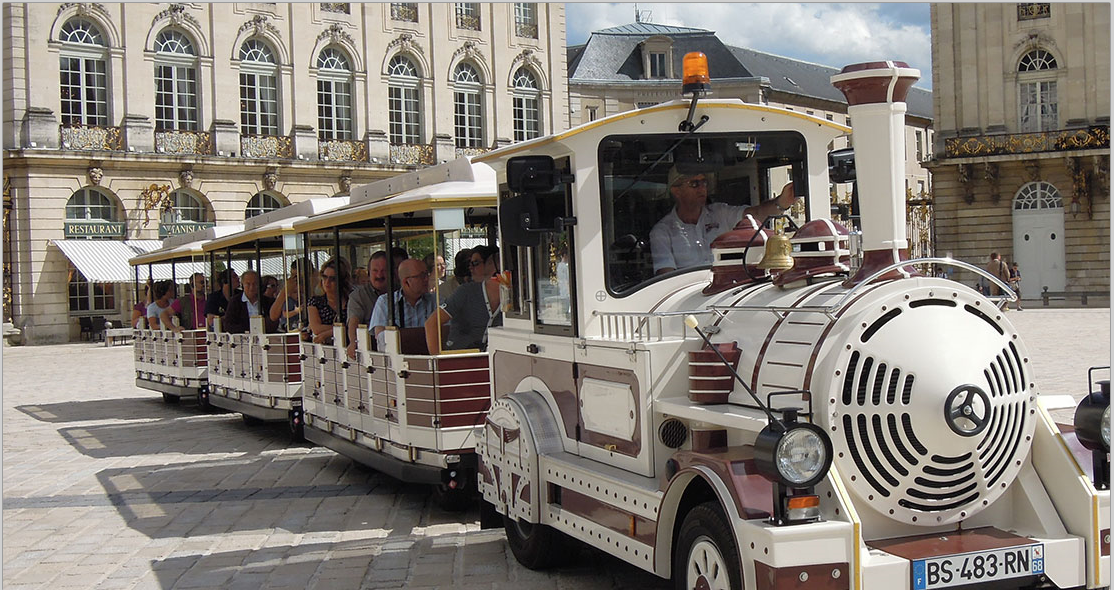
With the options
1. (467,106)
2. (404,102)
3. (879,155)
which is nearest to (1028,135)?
(467,106)

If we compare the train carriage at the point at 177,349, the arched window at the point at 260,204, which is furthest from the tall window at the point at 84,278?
the train carriage at the point at 177,349

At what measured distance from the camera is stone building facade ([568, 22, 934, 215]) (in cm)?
6384

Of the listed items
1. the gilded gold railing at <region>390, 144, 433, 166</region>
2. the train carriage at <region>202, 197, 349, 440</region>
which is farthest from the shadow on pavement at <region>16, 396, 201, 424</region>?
→ the gilded gold railing at <region>390, 144, 433, 166</region>

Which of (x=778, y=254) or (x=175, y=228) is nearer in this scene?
(x=778, y=254)

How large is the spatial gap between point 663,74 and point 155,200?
32342mm

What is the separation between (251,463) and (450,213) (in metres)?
4.71

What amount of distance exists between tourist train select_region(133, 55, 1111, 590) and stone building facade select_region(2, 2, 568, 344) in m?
33.7

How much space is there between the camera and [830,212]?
7035mm

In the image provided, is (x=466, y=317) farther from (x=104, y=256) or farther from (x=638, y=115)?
(x=104, y=256)

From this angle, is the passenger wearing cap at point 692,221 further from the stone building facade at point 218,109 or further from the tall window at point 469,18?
the tall window at point 469,18

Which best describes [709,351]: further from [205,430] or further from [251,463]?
[205,430]

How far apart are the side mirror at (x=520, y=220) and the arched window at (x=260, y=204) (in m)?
39.1

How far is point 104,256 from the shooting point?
1558 inches

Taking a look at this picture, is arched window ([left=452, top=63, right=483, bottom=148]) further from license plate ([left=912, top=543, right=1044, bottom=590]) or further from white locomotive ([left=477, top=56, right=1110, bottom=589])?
license plate ([left=912, top=543, right=1044, bottom=590])
